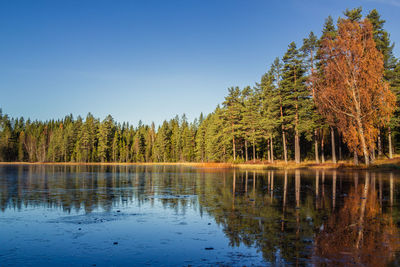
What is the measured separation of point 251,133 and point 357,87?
27.8 meters

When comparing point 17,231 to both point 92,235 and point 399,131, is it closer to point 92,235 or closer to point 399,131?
point 92,235

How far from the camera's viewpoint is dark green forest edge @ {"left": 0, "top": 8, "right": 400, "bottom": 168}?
4850 cm

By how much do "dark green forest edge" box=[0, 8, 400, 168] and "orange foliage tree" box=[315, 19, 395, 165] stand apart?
2.08 m

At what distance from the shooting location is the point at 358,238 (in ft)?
25.4

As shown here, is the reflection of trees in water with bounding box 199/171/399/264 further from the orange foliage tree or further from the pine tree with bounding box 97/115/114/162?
the pine tree with bounding box 97/115/114/162

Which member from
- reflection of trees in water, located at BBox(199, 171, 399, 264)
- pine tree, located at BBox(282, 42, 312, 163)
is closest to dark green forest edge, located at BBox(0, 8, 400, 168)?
pine tree, located at BBox(282, 42, 312, 163)

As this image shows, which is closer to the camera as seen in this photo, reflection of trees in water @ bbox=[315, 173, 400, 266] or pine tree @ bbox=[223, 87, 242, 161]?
reflection of trees in water @ bbox=[315, 173, 400, 266]

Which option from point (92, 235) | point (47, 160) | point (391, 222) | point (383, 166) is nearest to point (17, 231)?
point (92, 235)

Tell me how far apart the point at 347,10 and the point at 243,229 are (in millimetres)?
48214

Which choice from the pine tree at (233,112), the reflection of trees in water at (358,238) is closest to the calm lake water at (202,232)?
the reflection of trees in water at (358,238)

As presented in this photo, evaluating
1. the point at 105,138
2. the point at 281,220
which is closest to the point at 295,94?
the point at 281,220

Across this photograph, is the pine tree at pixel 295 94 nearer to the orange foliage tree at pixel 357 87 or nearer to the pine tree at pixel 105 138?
the orange foliage tree at pixel 357 87

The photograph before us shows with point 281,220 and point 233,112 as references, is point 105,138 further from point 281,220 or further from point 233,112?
point 281,220

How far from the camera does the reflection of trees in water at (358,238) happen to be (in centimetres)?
619
